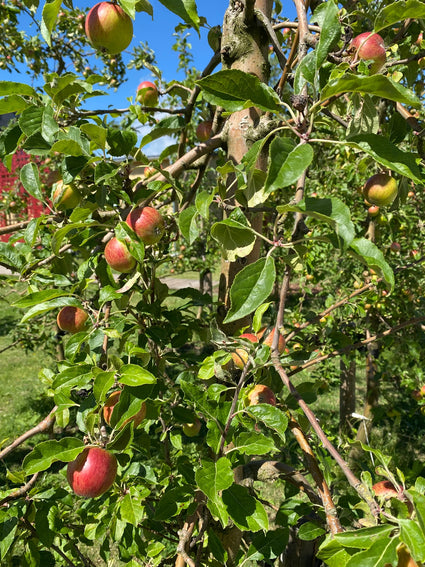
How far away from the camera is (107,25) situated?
41.0 inches

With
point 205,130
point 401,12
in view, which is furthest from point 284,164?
point 205,130

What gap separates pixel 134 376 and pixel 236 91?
52 cm

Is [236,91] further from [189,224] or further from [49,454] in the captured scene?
[49,454]

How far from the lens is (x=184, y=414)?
1.07 metres

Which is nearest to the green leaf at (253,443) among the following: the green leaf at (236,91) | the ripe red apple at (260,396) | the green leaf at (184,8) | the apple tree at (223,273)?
the apple tree at (223,273)

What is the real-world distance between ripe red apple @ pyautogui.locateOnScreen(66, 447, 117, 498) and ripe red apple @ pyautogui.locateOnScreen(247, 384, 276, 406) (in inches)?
12.7

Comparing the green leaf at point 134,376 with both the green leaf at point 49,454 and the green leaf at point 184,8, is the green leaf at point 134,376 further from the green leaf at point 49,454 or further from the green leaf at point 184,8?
the green leaf at point 184,8

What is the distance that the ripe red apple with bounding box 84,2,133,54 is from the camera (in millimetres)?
1039

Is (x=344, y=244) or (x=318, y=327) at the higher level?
(x=344, y=244)

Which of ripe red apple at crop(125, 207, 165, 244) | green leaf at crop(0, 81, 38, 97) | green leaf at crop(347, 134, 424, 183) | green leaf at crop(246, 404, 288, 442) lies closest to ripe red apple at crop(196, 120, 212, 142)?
ripe red apple at crop(125, 207, 165, 244)

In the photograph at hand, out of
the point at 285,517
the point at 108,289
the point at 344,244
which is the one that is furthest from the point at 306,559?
the point at 344,244

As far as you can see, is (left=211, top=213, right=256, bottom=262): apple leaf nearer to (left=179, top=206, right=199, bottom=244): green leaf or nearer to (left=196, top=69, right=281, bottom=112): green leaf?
(left=179, top=206, right=199, bottom=244): green leaf

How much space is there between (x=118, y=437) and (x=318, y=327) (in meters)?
1.25

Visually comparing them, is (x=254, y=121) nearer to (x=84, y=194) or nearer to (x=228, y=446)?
(x=84, y=194)
